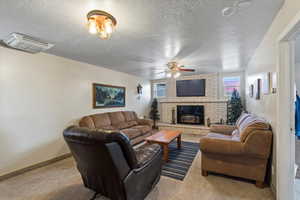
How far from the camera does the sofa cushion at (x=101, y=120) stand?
365 centimetres

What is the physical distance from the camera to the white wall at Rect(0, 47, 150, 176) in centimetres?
242

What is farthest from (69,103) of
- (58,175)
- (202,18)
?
(202,18)

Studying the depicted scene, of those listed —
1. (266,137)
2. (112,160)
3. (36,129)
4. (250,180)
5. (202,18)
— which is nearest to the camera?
(112,160)

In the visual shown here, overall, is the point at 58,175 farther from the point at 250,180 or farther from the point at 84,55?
the point at 250,180

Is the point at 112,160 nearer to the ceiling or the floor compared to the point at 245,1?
nearer to the floor

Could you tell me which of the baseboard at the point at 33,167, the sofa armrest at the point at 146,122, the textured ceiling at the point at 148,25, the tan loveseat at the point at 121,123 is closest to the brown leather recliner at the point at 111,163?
the textured ceiling at the point at 148,25

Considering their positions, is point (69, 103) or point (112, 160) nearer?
point (112, 160)

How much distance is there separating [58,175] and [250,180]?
3.23 metres

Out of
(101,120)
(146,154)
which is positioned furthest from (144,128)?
(146,154)

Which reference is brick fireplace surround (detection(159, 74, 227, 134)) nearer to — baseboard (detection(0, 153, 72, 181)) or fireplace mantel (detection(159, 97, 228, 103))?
fireplace mantel (detection(159, 97, 228, 103))

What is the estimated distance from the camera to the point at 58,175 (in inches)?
96.1

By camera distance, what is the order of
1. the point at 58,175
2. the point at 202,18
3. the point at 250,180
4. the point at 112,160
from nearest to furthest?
1. the point at 112,160
2. the point at 202,18
3. the point at 250,180
4. the point at 58,175

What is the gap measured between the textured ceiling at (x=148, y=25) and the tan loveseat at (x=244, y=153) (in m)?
1.44

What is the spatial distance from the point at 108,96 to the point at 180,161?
284cm
